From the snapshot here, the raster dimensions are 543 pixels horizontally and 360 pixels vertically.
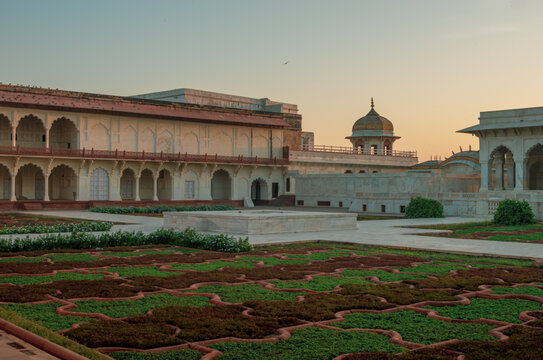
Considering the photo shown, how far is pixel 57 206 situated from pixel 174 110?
9985mm

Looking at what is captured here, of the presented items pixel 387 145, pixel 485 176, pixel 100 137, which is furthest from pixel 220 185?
pixel 387 145

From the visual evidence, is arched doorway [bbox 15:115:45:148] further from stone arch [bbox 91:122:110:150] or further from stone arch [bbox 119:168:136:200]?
stone arch [bbox 119:168:136:200]

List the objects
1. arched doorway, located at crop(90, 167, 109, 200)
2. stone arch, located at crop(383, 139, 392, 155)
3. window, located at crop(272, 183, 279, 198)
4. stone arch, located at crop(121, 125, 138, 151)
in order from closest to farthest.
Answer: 1. arched doorway, located at crop(90, 167, 109, 200)
2. stone arch, located at crop(121, 125, 138, 151)
3. window, located at crop(272, 183, 279, 198)
4. stone arch, located at crop(383, 139, 392, 155)

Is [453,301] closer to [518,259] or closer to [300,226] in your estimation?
[518,259]

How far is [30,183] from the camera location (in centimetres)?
3609

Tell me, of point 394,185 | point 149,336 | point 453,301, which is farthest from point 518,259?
point 394,185

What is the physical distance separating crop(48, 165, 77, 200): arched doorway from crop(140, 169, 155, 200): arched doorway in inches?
189

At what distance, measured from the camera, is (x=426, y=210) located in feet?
82.9

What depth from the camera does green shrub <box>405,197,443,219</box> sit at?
25.3m

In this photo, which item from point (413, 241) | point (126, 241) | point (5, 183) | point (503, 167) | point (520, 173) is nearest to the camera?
point (126, 241)

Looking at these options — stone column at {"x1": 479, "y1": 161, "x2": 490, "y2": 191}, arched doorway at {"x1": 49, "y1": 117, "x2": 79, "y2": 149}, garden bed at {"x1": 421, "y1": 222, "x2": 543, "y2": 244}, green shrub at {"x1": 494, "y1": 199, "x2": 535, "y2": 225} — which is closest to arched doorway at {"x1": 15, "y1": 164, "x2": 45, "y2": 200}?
arched doorway at {"x1": 49, "y1": 117, "x2": 79, "y2": 149}

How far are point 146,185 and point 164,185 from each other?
3.82 ft

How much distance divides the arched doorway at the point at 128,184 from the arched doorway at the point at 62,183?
3.23 metres

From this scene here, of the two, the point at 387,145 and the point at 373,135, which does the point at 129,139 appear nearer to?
the point at 373,135
